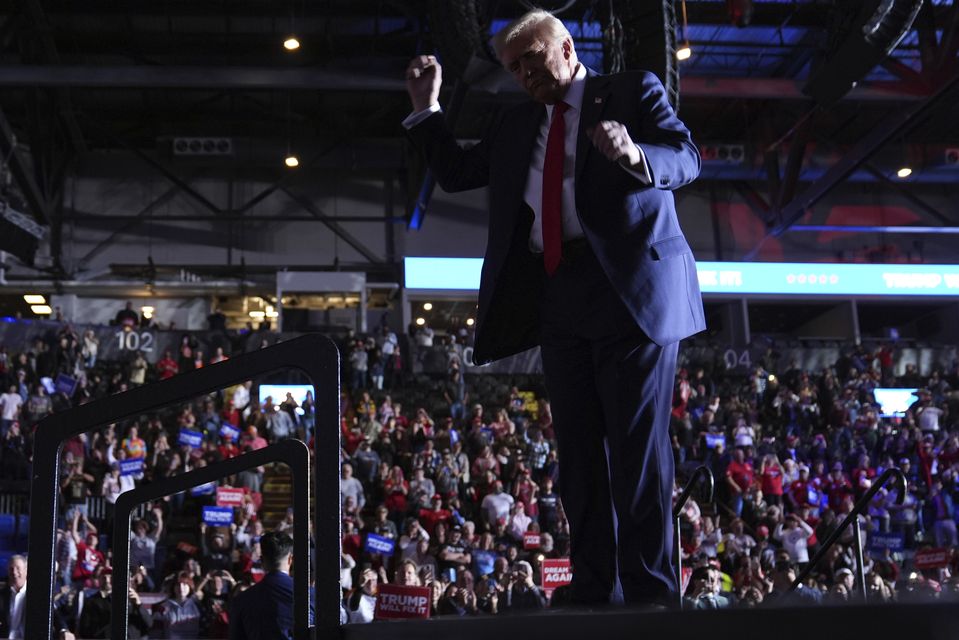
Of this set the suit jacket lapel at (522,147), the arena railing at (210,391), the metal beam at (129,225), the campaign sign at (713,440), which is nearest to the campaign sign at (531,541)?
the campaign sign at (713,440)

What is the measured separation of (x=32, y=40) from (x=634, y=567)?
715 inches

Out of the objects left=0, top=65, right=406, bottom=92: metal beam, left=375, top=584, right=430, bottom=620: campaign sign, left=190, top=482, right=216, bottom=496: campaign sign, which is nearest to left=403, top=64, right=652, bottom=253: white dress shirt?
left=375, top=584, right=430, bottom=620: campaign sign

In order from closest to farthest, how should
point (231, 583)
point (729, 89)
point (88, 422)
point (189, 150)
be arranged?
point (88, 422) → point (231, 583) → point (729, 89) → point (189, 150)

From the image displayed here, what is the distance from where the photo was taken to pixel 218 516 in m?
9.33

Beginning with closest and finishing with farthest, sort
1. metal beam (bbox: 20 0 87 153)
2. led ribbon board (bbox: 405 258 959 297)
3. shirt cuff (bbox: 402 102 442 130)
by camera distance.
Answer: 1. shirt cuff (bbox: 402 102 442 130)
2. metal beam (bbox: 20 0 87 153)
3. led ribbon board (bbox: 405 258 959 297)

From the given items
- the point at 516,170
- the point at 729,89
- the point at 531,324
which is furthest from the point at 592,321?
the point at 729,89

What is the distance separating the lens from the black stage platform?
86 cm

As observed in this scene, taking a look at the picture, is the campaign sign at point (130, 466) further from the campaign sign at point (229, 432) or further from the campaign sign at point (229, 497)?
the campaign sign at point (229, 432)

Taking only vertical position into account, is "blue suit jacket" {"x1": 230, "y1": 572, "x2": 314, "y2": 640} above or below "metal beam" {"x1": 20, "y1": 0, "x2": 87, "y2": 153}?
below

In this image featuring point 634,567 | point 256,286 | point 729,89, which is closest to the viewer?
point 634,567

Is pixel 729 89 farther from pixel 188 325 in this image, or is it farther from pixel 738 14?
pixel 188 325

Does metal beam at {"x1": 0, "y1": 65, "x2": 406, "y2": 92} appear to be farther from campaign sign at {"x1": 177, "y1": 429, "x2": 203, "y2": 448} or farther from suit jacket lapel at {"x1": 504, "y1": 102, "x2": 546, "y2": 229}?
suit jacket lapel at {"x1": 504, "y1": 102, "x2": 546, "y2": 229}

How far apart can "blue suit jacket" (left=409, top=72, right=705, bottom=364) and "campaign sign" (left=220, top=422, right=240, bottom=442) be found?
9920 millimetres

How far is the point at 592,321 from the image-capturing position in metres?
2.02
